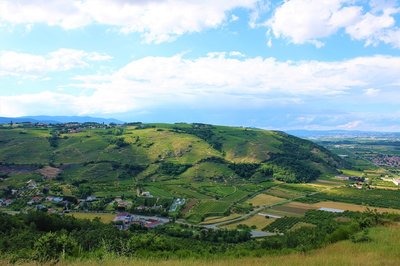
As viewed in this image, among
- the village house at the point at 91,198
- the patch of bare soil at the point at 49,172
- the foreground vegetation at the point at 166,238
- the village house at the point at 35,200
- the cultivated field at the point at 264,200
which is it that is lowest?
the village house at the point at 35,200

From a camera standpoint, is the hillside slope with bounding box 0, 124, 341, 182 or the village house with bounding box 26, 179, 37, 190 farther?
the hillside slope with bounding box 0, 124, 341, 182

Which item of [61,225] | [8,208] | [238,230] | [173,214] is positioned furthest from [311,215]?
[8,208]

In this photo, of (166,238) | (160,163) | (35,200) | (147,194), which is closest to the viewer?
(166,238)

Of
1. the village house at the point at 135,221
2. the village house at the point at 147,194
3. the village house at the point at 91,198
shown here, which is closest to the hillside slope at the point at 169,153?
the village house at the point at 147,194

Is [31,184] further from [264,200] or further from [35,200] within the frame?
[264,200]

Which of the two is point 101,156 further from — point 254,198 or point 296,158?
point 296,158

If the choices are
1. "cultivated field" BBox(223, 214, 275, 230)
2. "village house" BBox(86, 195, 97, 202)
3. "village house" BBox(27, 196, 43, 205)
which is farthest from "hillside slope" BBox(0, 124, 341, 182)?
"cultivated field" BBox(223, 214, 275, 230)

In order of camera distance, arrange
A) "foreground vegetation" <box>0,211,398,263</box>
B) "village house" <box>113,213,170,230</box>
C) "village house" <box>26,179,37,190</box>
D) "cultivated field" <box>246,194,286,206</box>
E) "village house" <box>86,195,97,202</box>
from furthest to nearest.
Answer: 1. "village house" <box>26,179,37,190</box>
2. "cultivated field" <box>246,194,286,206</box>
3. "village house" <box>86,195,97,202</box>
4. "village house" <box>113,213,170,230</box>
5. "foreground vegetation" <box>0,211,398,263</box>

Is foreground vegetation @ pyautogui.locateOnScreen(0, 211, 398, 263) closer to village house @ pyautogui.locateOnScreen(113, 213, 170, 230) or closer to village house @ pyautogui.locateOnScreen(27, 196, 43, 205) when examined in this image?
village house @ pyautogui.locateOnScreen(113, 213, 170, 230)

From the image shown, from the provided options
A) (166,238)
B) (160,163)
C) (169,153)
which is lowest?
(166,238)

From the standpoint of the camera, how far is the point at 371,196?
8956cm

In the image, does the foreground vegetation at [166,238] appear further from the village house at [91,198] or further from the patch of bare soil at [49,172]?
the patch of bare soil at [49,172]

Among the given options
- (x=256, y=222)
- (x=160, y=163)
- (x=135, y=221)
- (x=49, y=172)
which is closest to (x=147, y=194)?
(x=135, y=221)

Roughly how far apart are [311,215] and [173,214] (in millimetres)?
28607
